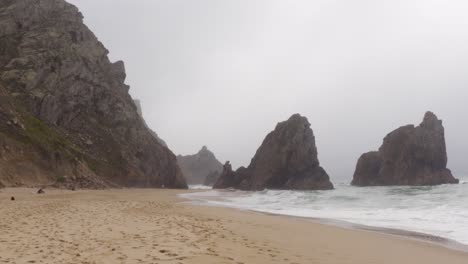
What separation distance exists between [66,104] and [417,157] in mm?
96215

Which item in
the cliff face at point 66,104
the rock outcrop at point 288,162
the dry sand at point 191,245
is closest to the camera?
the dry sand at point 191,245

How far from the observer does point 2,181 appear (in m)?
44.1

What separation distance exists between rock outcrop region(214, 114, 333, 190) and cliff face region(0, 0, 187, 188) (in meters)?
31.3

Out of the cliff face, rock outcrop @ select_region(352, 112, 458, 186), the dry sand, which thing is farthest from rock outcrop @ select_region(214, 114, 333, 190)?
the dry sand

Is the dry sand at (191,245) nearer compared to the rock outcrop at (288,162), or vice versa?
the dry sand at (191,245)

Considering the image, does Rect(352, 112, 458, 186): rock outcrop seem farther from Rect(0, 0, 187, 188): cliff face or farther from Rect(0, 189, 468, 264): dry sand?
Rect(0, 189, 468, 264): dry sand

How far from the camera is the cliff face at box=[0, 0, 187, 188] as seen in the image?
58.4m

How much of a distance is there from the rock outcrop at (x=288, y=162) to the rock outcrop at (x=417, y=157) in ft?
84.1

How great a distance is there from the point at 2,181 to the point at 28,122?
17.5m

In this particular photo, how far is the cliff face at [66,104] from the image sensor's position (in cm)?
5844

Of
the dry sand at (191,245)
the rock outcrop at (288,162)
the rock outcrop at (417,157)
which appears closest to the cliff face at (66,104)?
the rock outcrop at (288,162)

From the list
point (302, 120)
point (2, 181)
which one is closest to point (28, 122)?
point (2, 181)

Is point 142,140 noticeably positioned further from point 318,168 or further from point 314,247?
point 314,247

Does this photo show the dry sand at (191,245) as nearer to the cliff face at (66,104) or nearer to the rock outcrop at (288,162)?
the cliff face at (66,104)
